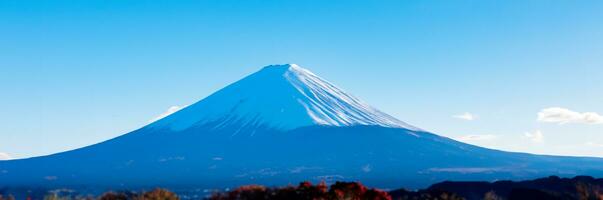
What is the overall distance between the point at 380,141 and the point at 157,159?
36.8m

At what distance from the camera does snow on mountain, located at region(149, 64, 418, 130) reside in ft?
525

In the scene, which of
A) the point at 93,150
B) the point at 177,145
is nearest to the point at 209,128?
the point at 177,145

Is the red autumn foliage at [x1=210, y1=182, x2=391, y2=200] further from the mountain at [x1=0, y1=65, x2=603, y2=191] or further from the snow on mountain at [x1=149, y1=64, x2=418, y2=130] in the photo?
the snow on mountain at [x1=149, y1=64, x2=418, y2=130]

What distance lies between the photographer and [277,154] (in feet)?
449

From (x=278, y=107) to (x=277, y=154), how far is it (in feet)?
102

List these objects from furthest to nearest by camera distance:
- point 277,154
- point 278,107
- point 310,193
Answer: point 278,107
point 277,154
point 310,193

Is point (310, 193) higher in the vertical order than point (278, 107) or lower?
lower

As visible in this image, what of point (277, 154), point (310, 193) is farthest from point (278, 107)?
point (310, 193)

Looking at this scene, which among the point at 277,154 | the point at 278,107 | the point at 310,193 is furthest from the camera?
the point at 278,107

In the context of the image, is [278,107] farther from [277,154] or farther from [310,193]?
[310,193]

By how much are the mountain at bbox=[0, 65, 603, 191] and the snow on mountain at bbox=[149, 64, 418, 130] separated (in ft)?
0.81

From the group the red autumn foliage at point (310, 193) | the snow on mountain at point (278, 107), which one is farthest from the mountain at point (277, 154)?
the red autumn foliage at point (310, 193)

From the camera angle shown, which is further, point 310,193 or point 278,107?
point 278,107

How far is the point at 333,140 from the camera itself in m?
143
